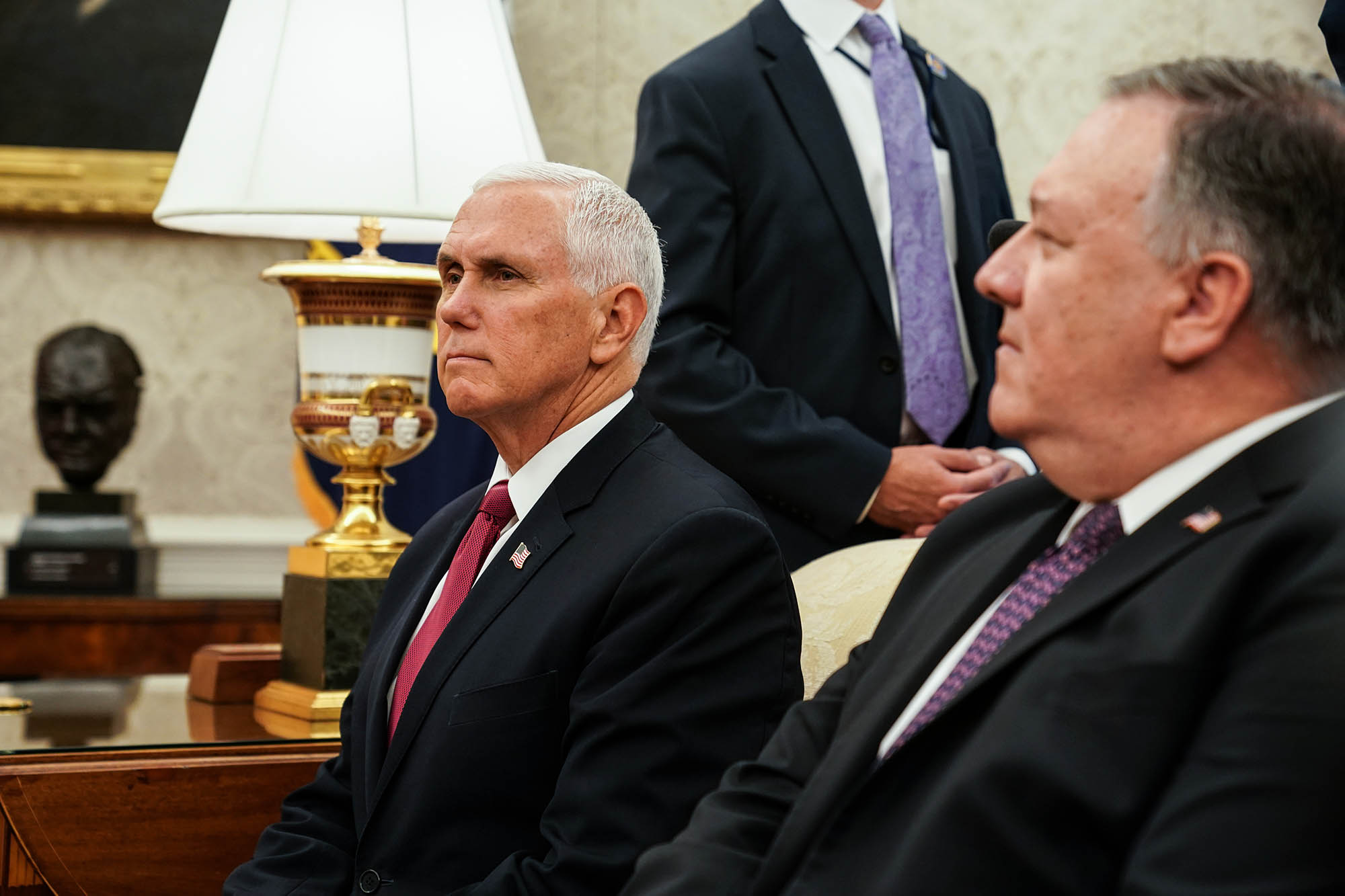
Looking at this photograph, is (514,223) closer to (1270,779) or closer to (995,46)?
(1270,779)

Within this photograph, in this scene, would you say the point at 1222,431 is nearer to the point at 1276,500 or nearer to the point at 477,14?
the point at 1276,500

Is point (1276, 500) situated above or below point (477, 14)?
below

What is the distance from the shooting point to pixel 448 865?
5.41ft

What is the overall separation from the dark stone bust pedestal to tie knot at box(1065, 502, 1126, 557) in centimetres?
330

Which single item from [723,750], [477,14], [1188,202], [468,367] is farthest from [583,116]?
[1188,202]

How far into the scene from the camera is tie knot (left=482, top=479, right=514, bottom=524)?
1.90 meters

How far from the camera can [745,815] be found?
127 centimetres

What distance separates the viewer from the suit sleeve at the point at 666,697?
155 cm

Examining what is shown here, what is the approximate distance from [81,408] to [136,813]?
2.16 meters

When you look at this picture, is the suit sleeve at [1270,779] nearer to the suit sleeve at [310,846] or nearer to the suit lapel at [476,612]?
the suit lapel at [476,612]

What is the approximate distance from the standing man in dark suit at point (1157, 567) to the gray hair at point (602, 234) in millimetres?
833

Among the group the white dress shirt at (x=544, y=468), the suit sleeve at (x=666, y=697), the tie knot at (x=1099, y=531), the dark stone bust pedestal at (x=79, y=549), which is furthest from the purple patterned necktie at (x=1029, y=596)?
the dark stone bust pedestal at (x=79, y=549)

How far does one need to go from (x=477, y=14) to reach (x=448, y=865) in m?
1.45

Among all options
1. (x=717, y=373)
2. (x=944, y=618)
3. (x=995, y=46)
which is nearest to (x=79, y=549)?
(x=717, y=373)
